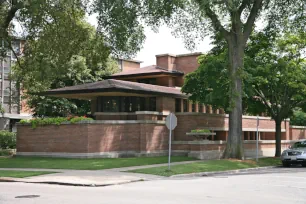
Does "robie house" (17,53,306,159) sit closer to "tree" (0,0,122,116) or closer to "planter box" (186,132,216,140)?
"planter box" (186,132,216,140)

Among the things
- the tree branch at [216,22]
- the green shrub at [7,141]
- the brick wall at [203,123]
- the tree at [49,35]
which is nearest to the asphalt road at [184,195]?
the tree at [49,35]

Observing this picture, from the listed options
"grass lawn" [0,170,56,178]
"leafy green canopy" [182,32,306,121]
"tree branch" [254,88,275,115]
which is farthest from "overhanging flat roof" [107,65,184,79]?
"grass lawn" [0,170,56,178]

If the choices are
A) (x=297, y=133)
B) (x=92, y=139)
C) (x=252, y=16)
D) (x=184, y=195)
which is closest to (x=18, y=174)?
(x=92, y=139)

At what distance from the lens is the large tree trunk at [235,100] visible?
93.1 feet

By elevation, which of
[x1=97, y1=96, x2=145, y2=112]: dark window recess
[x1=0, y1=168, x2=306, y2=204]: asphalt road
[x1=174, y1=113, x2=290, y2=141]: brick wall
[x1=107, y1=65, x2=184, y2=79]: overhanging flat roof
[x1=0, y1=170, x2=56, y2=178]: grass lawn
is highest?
[x1=107, y1=65, x2=184, y2=79]: overhanging flat roof

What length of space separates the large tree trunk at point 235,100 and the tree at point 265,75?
88 centimetres

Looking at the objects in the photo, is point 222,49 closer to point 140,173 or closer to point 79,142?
point 79,142

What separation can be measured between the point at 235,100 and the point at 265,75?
3.80 m

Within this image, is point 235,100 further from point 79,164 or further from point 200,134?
point 79,164

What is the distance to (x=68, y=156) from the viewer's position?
91.6 feet

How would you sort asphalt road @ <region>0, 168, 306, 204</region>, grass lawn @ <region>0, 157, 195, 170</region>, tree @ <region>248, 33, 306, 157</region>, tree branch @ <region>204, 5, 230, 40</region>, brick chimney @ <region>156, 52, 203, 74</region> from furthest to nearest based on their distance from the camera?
brick chimney @ <region>156, 52, 203, 74</region> → tree @ <region>248, 33, 306, 157</region> → tree branch @ <region>204, 5, 230, 40</region> → grass lawn @ <region>0, 157, 195, 170</region> → asphalt road @ <region>0, 168, 306, 204</region>

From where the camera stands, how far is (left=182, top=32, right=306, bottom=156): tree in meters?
30.4

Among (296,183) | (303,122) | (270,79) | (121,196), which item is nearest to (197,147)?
(270,79)

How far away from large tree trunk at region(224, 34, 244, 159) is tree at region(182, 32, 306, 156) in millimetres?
878
